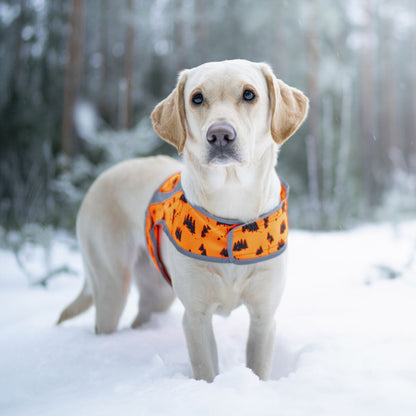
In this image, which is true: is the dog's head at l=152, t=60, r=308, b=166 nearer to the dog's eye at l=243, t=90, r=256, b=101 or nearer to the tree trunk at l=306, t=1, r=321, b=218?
the dog's eye at l=243, t=90, r=256, b=101

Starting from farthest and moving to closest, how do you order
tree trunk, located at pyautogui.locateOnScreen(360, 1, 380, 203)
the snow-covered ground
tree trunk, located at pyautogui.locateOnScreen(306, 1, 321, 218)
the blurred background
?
tree trunk, located at pyautogui.locateOnScreen(360, 1, 380, 203) → tree trunk, located at pyautogui.locateOnScreen(306, 1, 321, 218) → the blurred background → the snow-covered ground

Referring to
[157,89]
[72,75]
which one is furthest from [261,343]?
[157,89]

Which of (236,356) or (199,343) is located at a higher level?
(199,343)

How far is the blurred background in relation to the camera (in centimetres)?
667

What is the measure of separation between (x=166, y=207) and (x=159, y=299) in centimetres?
100

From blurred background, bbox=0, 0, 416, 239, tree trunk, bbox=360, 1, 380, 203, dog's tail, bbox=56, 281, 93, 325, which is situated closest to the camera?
dog's tail, bbox=56, 281, 93, 325

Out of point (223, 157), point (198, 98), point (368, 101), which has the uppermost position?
point (198, 98)

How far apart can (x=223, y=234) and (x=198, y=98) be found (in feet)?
2.17

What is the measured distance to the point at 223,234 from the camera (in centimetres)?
176

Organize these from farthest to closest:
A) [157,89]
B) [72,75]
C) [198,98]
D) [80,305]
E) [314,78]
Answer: [157,89] → [314,78] → [72,75] → [80,305] → [198,98]

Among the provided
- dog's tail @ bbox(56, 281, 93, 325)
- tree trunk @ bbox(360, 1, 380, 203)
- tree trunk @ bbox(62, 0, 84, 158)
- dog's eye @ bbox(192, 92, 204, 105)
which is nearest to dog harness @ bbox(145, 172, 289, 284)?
dog's eye @ bbox(192, 92, 204, 105)

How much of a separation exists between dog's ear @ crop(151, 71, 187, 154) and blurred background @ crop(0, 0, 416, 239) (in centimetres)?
254

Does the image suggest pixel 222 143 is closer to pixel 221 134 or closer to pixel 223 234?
pixel 221 134

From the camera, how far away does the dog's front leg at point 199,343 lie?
1.77 meters
